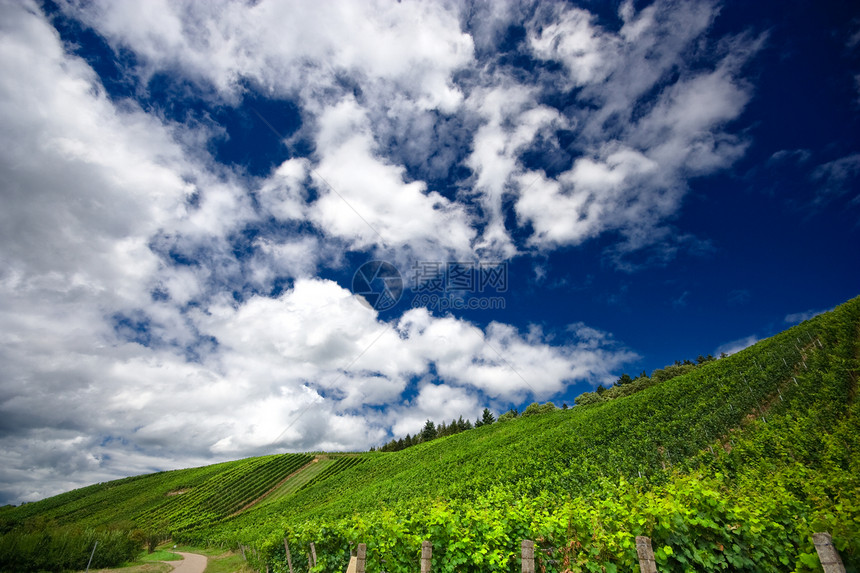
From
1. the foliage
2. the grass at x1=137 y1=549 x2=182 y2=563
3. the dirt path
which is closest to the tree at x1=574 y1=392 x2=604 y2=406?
the dirt path

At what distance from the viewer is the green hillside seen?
488 centimetres

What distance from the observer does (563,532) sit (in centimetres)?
574

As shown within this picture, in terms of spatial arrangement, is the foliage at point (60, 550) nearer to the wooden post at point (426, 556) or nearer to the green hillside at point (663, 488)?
the green hillside at point (663, 488)

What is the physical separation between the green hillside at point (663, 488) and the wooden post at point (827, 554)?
1.46ft

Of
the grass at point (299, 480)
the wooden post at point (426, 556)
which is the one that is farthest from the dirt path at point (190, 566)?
the wooden post at point (426, 556)

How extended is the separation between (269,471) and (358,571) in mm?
99956

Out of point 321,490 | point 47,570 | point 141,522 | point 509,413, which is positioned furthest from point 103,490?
point 509,413

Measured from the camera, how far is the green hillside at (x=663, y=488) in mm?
4879

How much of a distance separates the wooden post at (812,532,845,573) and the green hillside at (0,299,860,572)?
0.44 meters

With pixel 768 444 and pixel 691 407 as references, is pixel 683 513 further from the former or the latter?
pixel 691 407

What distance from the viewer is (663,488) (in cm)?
679

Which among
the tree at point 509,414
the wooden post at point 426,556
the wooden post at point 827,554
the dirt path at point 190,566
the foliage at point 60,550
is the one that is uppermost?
the tree at point 509,414

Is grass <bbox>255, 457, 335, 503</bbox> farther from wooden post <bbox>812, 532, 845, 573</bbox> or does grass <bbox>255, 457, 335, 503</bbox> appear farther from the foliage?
wooden post <bbox>812, 532, 845, 573</bbox>

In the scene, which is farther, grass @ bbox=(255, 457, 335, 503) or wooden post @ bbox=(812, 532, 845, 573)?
grass @ bbox=(255, 457, 335, 503)
